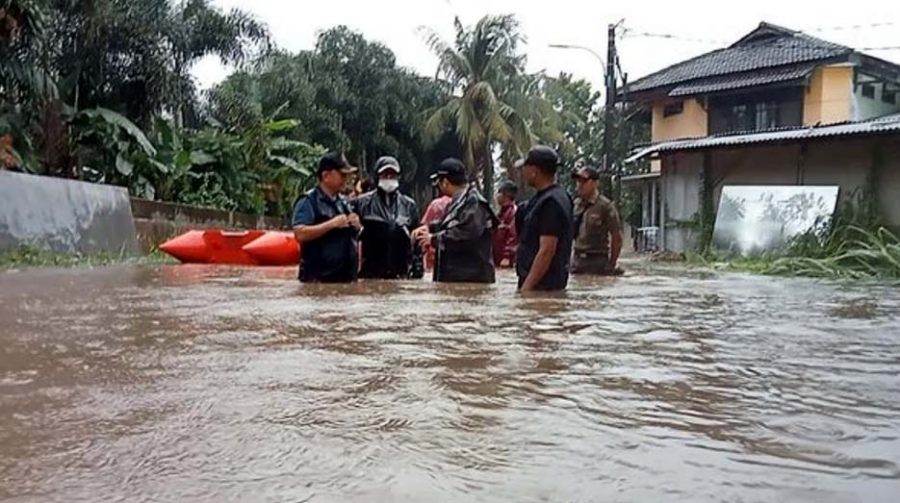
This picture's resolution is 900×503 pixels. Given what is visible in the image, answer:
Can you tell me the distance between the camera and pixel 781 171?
18.3 metres

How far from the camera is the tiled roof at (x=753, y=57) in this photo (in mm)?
26547

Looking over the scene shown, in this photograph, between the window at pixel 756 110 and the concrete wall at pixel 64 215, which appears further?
the window at pixel 756 110

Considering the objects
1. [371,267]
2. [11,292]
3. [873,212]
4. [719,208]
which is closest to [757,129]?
[719,208]

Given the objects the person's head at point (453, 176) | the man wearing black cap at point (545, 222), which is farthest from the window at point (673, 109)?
the man wearing black cap at point (545, 222)

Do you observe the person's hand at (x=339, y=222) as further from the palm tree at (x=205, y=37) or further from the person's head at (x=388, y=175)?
the palm tree at (x=205, y=37)

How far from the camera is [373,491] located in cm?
193

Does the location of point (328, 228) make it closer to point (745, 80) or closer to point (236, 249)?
point (236, 249)

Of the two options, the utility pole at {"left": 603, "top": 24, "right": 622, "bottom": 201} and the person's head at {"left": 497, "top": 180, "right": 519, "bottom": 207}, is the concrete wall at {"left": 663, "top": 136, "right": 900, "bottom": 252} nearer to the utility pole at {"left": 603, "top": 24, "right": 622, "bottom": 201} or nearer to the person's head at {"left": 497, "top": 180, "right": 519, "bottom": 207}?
the utility pole at {"left": 603, "top": 24, "right": 622, "bottom": 201}

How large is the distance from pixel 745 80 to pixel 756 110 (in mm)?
1053

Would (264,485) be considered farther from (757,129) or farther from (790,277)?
(757,129)

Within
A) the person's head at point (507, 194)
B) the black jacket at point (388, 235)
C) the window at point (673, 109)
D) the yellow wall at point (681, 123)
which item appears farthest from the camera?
the window at point (673, 109)

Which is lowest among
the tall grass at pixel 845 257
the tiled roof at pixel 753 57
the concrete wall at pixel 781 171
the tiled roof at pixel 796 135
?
the tall grass at pixel 845 257

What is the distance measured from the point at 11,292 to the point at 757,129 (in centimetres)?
2407

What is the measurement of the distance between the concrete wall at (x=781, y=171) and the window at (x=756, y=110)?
706 centimetres
